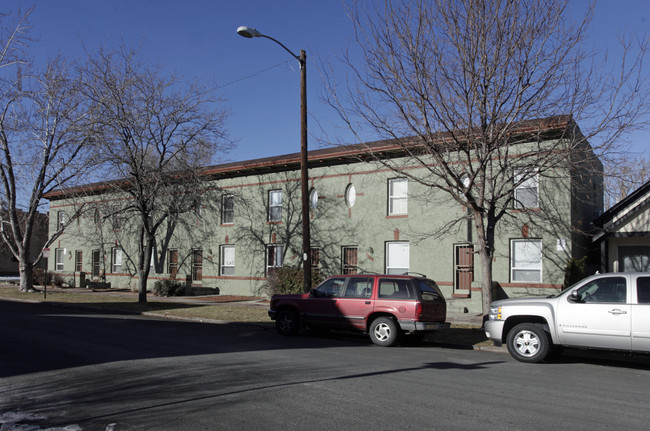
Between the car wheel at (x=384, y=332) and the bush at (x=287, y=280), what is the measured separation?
31.8ft

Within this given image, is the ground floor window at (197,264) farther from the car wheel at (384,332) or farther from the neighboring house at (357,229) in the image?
the car wheel at (384,332)

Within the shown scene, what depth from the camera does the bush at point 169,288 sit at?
27.4 m

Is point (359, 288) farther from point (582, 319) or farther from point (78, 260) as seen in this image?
point (78, 260)

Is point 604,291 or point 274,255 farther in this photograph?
point 274,255

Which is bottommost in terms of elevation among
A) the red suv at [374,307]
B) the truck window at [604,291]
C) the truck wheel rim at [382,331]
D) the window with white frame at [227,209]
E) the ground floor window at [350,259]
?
the truck wheel rim at [382,331]

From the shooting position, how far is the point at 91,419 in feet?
19.5

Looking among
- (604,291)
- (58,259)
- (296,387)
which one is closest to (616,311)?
(604,291)

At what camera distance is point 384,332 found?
40.8ft

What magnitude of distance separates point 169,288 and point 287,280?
316 inches

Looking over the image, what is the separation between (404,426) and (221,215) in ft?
77.3

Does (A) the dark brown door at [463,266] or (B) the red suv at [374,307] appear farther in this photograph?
(A) the dark brown door at [463,266]

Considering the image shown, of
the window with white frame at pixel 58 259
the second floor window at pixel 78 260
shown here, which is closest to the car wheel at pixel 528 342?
the second floor window at pixel 78 260

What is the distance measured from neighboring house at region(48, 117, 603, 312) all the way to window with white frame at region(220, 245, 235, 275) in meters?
0.05

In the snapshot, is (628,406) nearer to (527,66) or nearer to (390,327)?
(390,327)
